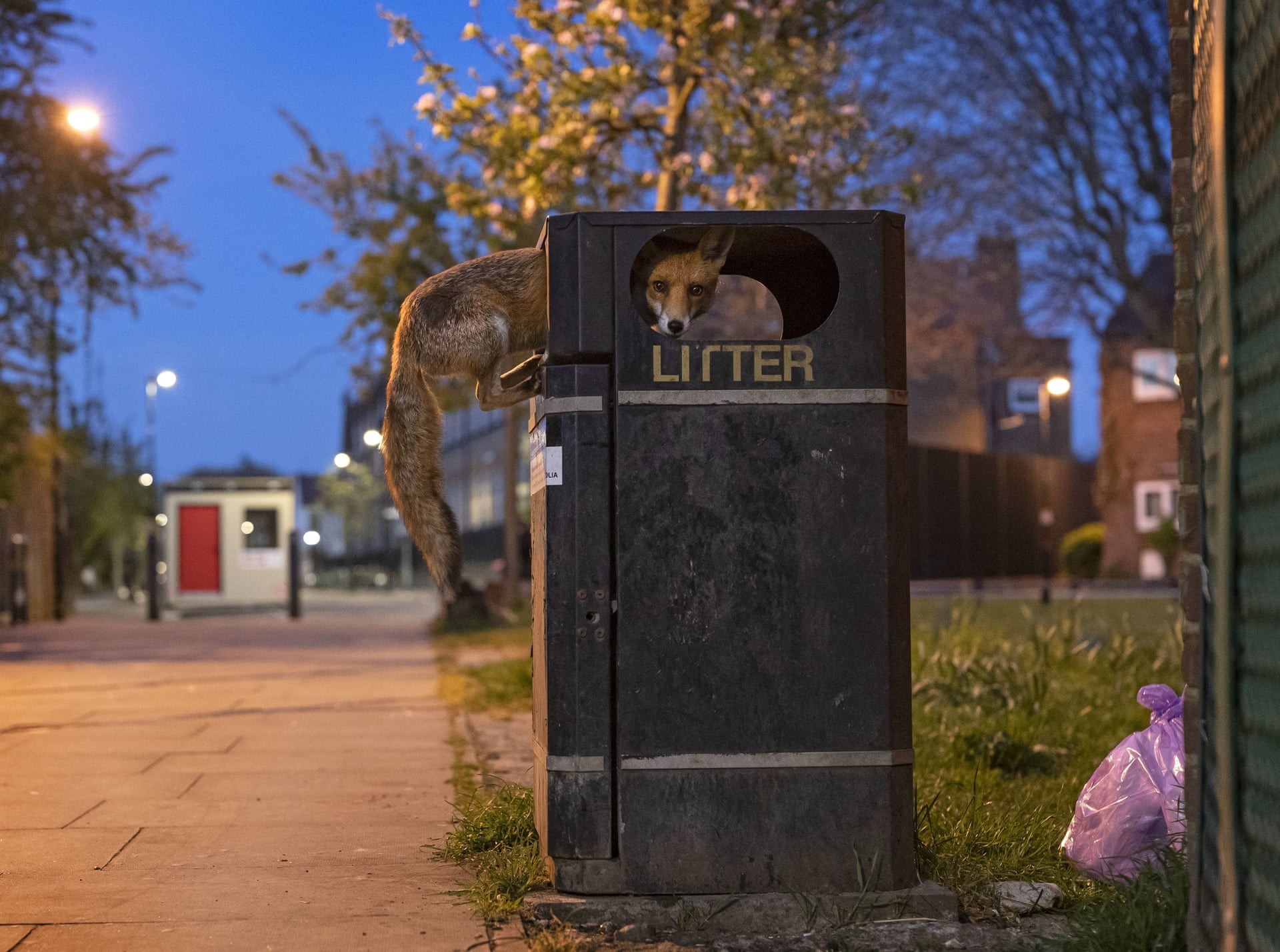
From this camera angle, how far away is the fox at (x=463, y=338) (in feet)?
16.8

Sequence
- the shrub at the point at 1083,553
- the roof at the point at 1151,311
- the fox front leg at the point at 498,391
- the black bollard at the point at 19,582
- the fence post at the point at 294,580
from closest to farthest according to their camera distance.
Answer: the fox front leg at the point at 498,391 < the black bollard at the point at 19,582 < the roof at the point at 1151,311 < the fence post at the point at 294,580 < the shrub at the point at 1083,553

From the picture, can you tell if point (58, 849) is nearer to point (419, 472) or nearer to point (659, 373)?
point (419, 472)

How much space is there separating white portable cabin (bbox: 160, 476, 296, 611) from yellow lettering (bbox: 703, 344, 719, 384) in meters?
24.4

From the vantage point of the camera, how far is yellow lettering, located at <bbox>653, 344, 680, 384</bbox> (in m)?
4.59

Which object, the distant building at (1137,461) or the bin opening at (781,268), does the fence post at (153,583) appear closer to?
the bin opening at (781,268)

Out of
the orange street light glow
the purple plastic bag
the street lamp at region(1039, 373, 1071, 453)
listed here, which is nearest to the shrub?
the street lamp at region(1039, 373, 1071, 453)

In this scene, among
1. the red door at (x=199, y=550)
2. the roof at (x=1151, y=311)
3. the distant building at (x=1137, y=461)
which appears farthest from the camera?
the distant building at (x=1137, y=461)

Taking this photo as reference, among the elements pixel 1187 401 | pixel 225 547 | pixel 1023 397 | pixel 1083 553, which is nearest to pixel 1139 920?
pixel 1187 401

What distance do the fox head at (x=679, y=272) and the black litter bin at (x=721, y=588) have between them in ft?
1.29

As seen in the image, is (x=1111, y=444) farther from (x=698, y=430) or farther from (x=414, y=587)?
(x=698, y=430)

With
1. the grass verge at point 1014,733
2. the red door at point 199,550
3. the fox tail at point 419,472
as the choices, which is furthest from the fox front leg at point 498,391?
the red door at point 199,550

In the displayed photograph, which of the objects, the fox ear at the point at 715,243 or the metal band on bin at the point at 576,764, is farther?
the fox ear at the point at 715,243

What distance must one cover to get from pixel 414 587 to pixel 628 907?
51890 millimetres

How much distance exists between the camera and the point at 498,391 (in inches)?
210
